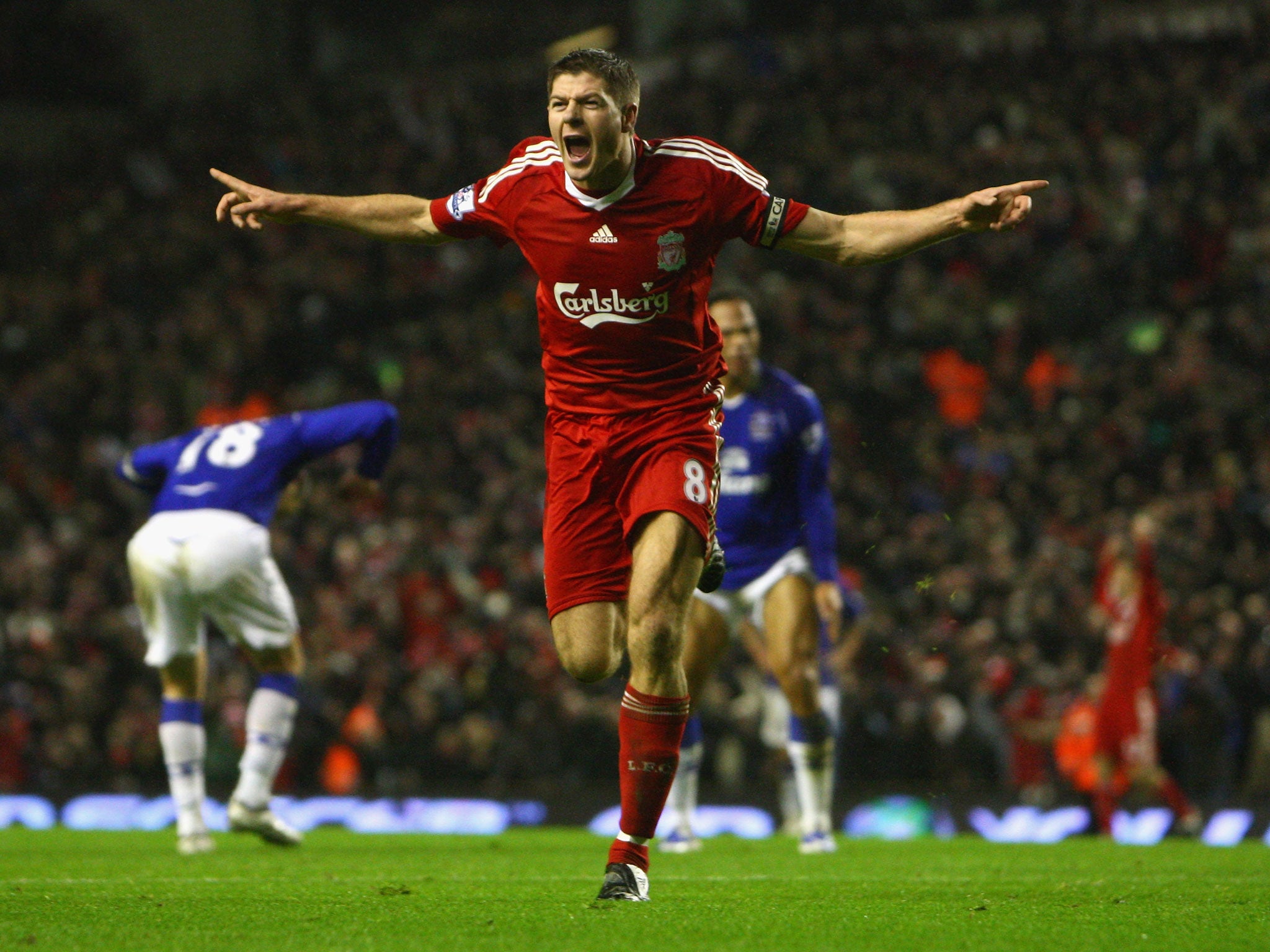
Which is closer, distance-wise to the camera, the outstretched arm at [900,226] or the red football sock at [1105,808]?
the outstretched arm at [900,226]

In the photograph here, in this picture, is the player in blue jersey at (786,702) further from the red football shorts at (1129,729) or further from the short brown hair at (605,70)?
the short brown hair at (605,70)

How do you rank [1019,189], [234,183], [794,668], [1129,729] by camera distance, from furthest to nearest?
[1129,729] → [794,668] → [234,183] → [1019,189]

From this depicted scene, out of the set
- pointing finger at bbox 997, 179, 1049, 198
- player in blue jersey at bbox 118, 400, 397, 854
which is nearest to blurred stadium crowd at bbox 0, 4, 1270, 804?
player in blue jersey at bbox 118, 400, 397, 854

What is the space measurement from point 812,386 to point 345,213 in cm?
1239

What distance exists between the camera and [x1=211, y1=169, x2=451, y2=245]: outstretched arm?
557cm

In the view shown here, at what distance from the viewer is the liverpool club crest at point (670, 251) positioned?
5.31 meters

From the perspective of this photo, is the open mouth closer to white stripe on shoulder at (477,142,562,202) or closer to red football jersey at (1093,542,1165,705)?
white stripe on shoulder at (477,142,562,202)

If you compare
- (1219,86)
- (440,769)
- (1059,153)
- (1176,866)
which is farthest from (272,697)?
(1219,86)

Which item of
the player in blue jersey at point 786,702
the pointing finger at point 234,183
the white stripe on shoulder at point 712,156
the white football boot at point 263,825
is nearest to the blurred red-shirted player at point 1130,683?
the player in blue jersey at point 786,702

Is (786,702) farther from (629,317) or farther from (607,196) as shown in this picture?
(607,196)

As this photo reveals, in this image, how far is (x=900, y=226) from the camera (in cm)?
521

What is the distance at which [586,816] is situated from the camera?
12.3 meters

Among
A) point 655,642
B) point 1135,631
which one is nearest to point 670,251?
point 655,642

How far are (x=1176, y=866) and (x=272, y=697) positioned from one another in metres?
4.42
